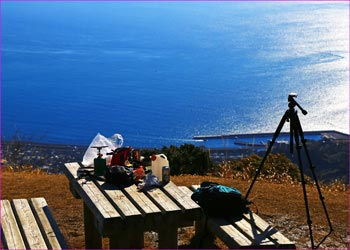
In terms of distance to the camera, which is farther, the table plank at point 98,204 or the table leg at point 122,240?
the table leg at point 122,240

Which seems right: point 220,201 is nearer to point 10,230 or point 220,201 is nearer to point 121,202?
point 121,202

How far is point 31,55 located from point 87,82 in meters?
17.3

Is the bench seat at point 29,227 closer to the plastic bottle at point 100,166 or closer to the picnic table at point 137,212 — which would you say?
the picnic table at point 137,212

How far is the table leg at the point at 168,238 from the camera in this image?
443cm

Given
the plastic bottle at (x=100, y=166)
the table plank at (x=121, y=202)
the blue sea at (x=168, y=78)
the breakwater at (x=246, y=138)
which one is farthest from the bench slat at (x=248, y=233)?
the breakwater at (x=246, y=138)

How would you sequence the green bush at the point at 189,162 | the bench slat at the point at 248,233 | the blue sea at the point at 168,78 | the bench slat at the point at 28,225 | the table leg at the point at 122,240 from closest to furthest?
the bench slat at the point at 248,233 → the table leg at the point at 122,240 → the bench slat at the point at 28,225 → the green bush at the point at 189,162 → the blue sea at the point at 168,78

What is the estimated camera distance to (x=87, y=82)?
5975 cm

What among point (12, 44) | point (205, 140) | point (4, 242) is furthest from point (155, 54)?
point (4, 242)

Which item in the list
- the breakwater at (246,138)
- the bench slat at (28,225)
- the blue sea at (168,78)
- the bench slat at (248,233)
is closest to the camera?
the bench slat at (248,233)

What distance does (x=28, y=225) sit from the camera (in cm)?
536

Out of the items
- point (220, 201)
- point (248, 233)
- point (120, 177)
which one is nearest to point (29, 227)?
point (120, 177)

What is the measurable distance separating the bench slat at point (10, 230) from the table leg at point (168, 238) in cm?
121

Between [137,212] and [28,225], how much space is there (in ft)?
5.50

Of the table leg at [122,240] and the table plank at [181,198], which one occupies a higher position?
the table plank at [181,198]
